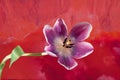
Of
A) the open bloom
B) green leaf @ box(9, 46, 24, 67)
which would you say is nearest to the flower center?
the open bloom

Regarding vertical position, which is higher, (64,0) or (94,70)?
(64,0)

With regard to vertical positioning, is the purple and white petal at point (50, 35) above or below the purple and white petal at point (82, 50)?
above

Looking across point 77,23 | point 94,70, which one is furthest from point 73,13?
point 94,70

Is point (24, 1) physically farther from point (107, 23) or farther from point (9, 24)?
point (107, 23)

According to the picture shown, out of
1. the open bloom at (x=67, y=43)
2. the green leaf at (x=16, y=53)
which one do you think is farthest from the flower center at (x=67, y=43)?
the green leaf at (x=16, y=53)

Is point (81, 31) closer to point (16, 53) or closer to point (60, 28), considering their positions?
point (60, 28)

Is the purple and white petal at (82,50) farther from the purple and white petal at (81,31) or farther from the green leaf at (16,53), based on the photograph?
the green leaf at (16,53)

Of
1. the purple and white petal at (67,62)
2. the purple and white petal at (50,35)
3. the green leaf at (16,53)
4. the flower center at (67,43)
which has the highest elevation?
the purple and white petal at (50,35)
